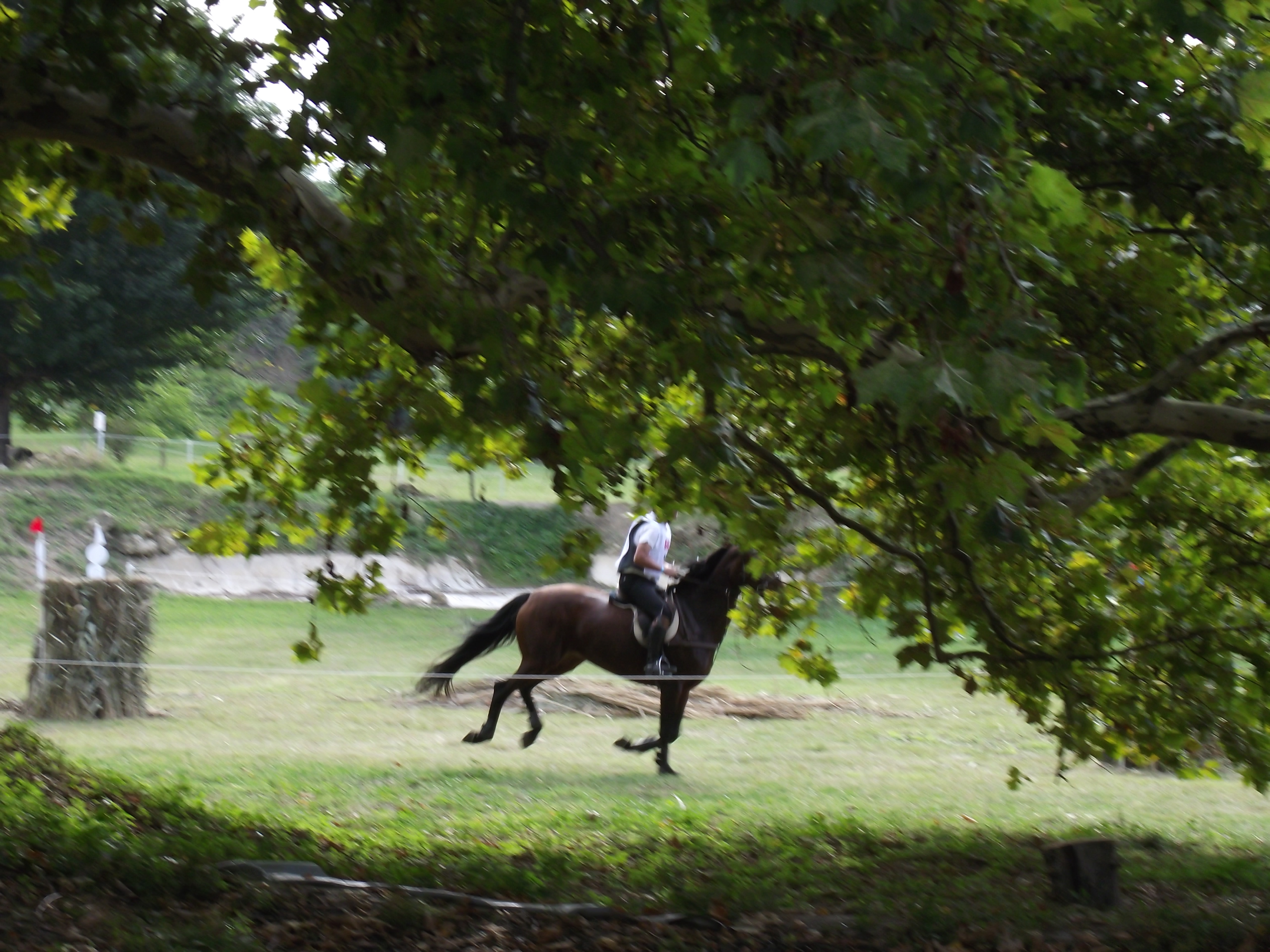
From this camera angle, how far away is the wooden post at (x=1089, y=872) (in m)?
5.93

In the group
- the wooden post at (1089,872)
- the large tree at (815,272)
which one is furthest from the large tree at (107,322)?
the wooden post at (1089,872)

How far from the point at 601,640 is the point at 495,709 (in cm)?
113

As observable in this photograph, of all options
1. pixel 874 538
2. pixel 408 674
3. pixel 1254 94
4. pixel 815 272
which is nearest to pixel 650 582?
pixel 408 674

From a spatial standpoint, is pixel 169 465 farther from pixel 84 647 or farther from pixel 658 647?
pixel 658 647

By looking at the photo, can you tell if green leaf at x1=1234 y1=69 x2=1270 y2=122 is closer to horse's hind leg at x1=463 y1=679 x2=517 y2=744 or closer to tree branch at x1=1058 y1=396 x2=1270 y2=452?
tree branch at x1=1058 y1=396 x2=1270 y2=452

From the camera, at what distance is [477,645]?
11.9 metres

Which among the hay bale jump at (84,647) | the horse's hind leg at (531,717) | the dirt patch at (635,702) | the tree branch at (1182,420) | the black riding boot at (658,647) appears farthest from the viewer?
the dirt patch at (635,702)

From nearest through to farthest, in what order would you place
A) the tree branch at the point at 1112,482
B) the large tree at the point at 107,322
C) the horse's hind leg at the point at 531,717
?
the tree branch at the point at 1112,482, the horse's hind leg at the point at 531,717, the large tree at the point at 107,322

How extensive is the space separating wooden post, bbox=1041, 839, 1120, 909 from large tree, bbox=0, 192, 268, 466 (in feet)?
59.5

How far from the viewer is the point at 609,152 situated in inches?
180

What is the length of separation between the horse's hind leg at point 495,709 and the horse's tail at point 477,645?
0.34 m

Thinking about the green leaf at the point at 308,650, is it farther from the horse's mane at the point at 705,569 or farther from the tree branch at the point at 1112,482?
the horse's mane at the point at 705,569

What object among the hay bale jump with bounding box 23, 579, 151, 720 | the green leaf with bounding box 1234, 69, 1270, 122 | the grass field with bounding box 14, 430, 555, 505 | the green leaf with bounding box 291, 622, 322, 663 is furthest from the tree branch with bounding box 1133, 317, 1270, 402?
the grass field with bounding box 14, 430, 555, 505

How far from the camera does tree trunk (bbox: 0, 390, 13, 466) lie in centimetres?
2483
